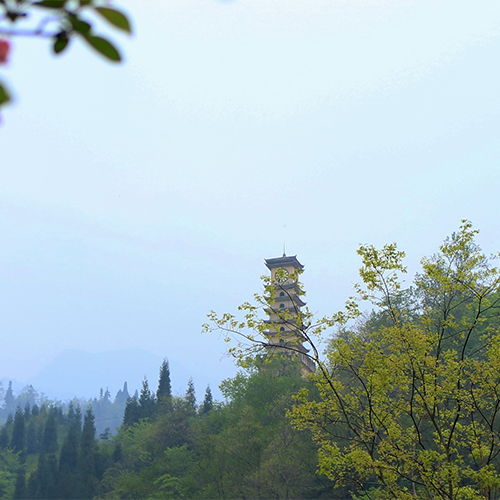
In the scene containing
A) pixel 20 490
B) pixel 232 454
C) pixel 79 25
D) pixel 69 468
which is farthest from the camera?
pixel 69 468

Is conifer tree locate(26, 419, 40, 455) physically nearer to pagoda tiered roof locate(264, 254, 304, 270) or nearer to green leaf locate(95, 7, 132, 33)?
pagoda tiered roof locate(264, 254, 304, 270)

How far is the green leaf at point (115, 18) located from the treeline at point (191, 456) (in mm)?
13494

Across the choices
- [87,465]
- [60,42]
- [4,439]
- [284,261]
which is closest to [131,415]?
[87,465]

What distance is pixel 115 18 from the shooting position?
2.61ft

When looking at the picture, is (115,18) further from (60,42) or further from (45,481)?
(45,481)

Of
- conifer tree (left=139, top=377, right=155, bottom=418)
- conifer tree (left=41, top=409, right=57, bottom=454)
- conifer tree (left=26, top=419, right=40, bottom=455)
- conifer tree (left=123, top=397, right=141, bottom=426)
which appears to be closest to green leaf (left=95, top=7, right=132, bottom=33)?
conifer tree (left=123, top=397, right=141, bottom=426)

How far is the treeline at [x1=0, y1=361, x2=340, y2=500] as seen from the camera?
709 inches

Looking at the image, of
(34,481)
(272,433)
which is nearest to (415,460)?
(272,433)

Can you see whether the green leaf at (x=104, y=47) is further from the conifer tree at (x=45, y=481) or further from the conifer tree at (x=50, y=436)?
the conifer tree at (x=50, y=436)

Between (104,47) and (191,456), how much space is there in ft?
83.7

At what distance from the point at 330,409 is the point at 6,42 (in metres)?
6.73

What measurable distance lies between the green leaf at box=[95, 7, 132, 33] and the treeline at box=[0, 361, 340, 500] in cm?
1349

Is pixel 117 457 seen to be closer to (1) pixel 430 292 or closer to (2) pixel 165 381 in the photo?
(2) pixel 165 381

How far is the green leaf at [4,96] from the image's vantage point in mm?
736
